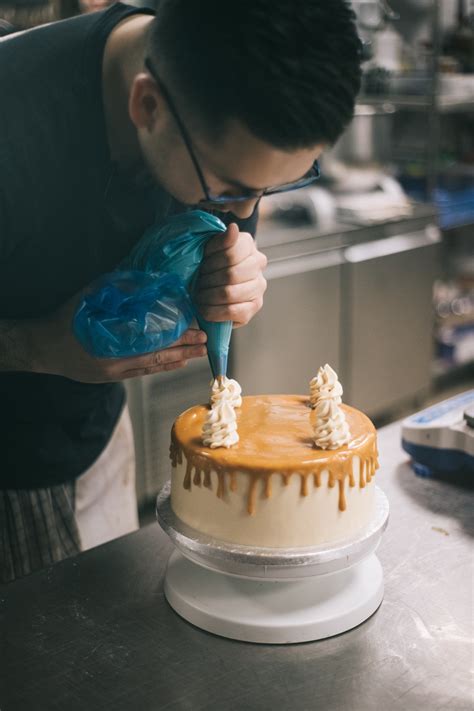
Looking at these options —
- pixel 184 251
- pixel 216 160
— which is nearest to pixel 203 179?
pixel 216 160

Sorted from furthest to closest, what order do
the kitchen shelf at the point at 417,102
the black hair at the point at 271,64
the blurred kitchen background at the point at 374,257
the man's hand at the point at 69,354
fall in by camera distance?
the kitchen shelf at the point at 417,102 → the blurred kitchen background at the point at 374,257 → the man's hand at the point at 69,354 → the black hair at the point at 271,64

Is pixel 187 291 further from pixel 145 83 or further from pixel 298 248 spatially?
pixel 298 248

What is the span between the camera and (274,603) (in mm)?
1161

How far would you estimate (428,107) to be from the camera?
12.6 ft

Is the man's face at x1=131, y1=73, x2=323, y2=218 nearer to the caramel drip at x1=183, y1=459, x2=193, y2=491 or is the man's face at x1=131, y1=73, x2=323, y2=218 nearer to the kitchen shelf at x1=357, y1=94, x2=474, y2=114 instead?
the caramel drip at x1=183, y1=459, x2=193, y2=491

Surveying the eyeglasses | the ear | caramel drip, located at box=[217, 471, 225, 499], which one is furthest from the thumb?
caramel drip, located at box=[217, 471, 225, 499]

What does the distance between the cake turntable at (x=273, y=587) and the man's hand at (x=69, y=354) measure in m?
0.25

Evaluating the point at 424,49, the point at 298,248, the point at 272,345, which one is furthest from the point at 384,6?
the point at 272,345

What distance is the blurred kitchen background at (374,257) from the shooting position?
3158mm

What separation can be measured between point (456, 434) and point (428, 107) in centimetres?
265

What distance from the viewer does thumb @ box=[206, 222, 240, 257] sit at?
53.4 inches

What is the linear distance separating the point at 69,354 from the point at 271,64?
1.94 ft

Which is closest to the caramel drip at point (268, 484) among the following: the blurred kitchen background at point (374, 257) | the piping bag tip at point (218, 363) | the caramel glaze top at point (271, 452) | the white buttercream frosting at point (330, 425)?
the caramel glaze top at point (271, 452)

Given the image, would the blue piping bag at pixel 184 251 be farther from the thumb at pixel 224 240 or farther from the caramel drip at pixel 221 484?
the caramel drip at pixel 221 484
